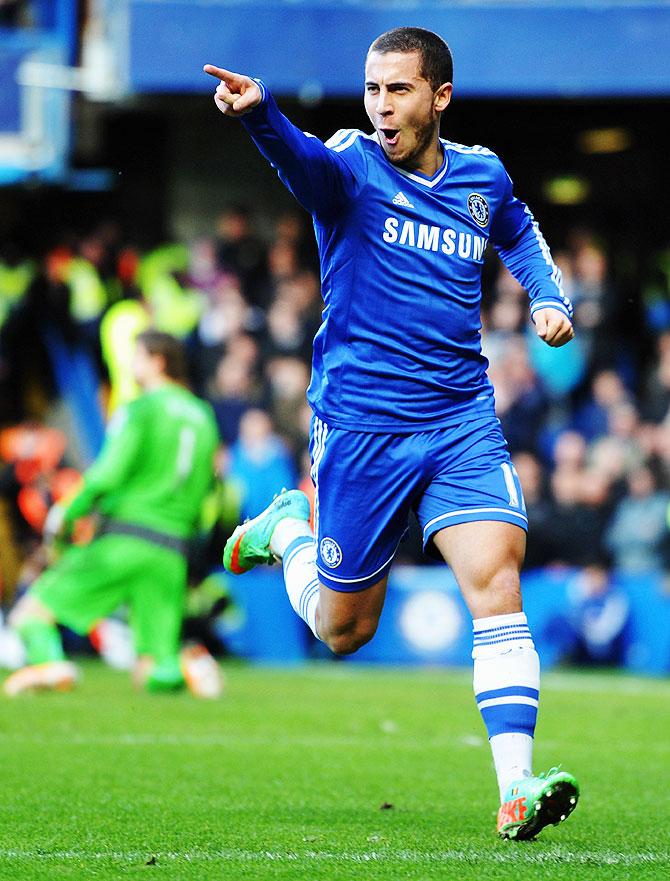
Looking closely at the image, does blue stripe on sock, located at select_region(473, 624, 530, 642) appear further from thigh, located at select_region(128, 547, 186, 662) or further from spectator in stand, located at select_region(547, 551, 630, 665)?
spectator in stand, located at select_region(547, 551, 630, 665)

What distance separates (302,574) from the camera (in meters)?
6.29

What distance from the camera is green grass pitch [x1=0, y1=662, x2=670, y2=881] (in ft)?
15.8

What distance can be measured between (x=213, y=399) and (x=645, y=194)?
7.22 m

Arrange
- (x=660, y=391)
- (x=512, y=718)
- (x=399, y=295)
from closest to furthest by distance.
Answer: (x=512, y=718) < (x=399, y=295) < (x=660, y=391)

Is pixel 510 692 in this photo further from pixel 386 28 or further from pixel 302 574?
pixel 386 28

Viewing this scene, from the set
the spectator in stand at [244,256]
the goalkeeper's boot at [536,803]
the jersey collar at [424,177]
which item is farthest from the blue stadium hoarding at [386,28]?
the goalkeeper's boot at [536,803]

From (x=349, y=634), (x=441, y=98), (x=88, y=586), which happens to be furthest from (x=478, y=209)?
(x=88, y=586)

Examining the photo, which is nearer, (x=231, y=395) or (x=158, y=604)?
(x=158, y=604)

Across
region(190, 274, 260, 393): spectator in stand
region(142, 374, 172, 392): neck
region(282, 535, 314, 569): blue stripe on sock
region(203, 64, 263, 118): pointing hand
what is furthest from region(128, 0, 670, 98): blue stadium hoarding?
region(203, 64, 263, 118): pointing hand

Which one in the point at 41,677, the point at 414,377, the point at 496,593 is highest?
the point at 414,377

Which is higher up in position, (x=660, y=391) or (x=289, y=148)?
(x=289, y=148)

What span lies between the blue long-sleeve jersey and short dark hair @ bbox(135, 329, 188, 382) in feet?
17.6

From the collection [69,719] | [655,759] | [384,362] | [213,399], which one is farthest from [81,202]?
[384,362]

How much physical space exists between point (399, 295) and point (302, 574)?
127cm
